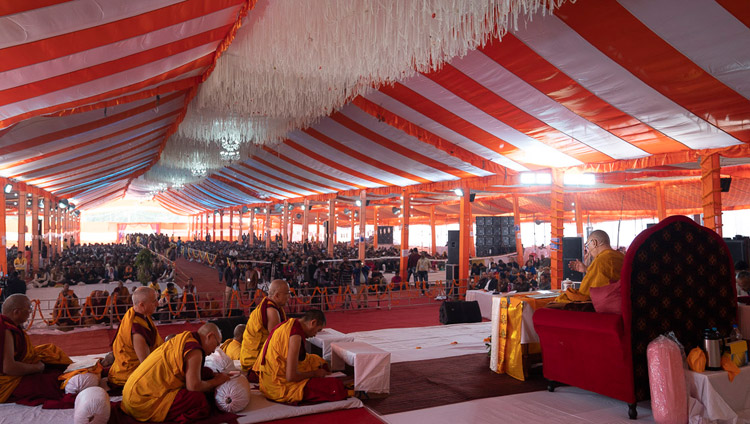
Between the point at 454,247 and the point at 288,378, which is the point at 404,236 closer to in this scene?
the point at 454,247

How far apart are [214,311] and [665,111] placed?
814 cm

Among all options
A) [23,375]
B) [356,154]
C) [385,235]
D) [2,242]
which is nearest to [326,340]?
[23,375]

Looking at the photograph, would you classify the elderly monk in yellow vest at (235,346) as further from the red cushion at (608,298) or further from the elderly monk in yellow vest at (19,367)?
the red cushion at (608,298)

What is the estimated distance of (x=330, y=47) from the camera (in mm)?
4961

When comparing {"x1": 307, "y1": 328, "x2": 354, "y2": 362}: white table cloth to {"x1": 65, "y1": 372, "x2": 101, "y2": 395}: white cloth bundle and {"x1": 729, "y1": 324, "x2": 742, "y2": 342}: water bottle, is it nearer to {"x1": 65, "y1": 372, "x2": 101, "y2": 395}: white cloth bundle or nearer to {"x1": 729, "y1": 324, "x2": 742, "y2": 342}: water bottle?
{"x1": 65, "y1": 372, "x2": 101, "y2": 395}: white cloth bundle

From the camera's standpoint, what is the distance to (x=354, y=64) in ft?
17.9

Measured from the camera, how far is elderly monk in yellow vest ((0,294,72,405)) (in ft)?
12.9

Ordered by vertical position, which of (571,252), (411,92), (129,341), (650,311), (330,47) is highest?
(411,92)

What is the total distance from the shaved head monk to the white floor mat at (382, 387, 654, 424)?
1440mm

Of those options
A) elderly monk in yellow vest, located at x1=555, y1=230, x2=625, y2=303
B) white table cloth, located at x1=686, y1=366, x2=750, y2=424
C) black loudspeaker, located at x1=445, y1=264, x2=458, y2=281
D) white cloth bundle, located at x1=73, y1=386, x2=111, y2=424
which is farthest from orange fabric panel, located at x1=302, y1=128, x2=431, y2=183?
white table cloth, located at x1=686, y1=366, x2=750, y2=424

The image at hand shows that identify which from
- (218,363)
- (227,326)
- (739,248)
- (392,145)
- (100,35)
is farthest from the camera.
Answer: (392,145)

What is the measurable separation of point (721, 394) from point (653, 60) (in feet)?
12.9

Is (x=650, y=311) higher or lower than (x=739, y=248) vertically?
lower

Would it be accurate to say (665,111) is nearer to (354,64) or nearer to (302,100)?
(354,64)
